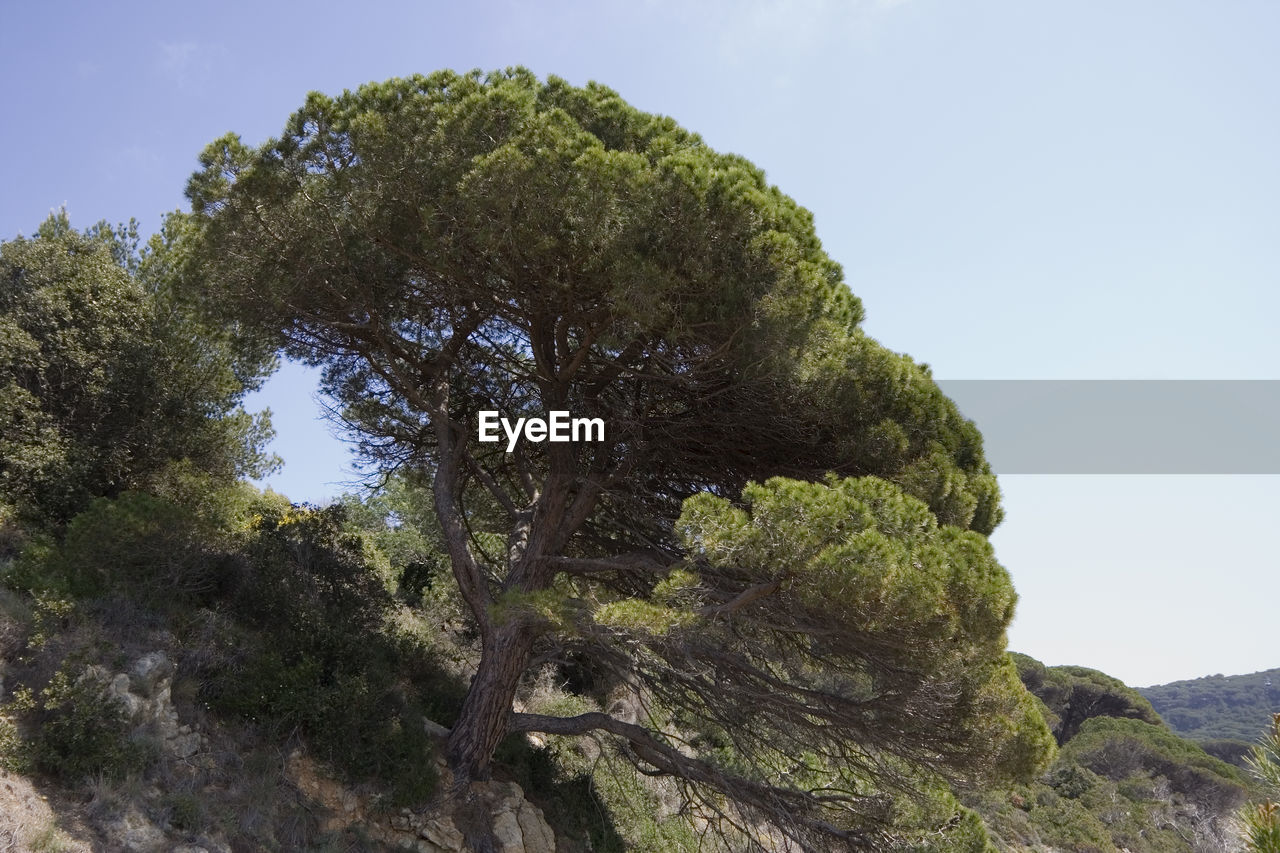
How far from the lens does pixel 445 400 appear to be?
10.2 meters

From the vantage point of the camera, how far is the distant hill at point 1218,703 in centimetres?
7762

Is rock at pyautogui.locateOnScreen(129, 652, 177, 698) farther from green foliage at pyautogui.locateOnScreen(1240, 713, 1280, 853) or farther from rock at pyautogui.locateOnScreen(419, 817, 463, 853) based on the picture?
green foliage at pyautogui.locateOnScreen(1240, 713, 1280, 853)

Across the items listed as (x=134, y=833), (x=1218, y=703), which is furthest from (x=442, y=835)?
(x=1218, y=703)

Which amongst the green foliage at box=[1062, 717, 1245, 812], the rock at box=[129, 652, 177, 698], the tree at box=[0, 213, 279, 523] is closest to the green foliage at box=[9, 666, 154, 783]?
the rock at box=[129, 652, 177, 698]

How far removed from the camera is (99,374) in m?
11.2

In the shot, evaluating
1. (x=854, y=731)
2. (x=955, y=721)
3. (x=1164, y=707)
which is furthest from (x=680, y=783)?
(x=1164, y=707)

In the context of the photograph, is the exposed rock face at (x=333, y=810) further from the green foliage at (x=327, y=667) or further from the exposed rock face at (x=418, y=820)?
the green foliage at (x=327, y=667)

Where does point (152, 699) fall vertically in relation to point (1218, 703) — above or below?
below

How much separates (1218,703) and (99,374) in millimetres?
118268

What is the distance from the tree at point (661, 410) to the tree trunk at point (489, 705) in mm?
31

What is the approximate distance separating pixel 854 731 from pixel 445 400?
5.82 metres

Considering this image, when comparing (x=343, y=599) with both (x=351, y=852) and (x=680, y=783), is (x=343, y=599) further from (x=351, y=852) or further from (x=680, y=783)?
(x=680, y=783)

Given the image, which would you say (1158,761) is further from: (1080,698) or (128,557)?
(128,557)

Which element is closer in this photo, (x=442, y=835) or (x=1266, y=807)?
(x=1266, y=807)
